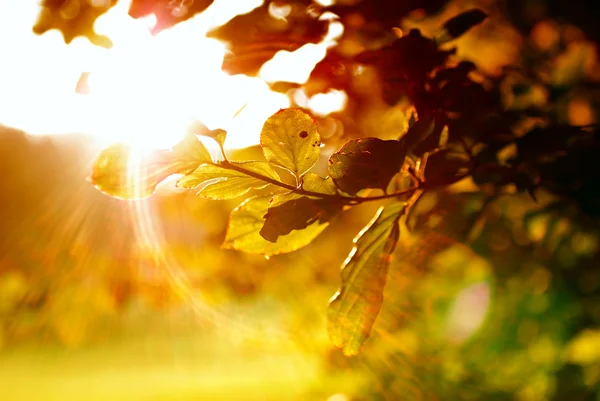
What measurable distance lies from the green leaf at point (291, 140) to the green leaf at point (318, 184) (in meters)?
0.02

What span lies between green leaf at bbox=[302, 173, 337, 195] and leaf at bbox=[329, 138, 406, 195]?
0.08ft

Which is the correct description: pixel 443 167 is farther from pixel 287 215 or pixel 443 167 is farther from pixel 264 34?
pixel 264 34

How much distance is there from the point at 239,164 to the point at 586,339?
2517 millimetres

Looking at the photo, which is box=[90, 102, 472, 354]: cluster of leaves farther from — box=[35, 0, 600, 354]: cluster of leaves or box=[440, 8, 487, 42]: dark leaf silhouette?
box=[440, 8, 487, 42]: dark leaf silhouette

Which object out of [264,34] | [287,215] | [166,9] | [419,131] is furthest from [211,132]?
[264,34]

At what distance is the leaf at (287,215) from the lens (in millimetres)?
683

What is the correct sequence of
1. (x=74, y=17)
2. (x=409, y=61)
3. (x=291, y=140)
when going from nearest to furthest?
(x=291, y=140) → (x=409, y=61) → (x=74, y=17)

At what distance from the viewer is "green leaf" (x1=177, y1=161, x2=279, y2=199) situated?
2.21ft

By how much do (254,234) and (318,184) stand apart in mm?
139

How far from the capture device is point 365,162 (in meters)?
0.69

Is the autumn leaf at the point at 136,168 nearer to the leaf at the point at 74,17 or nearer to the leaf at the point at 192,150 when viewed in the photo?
the leaf at the point at 192,150

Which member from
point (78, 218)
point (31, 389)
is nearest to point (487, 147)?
point (78, 218)

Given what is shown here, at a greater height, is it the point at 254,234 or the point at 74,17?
the point at 74,17

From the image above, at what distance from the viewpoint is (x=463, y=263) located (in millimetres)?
2871
